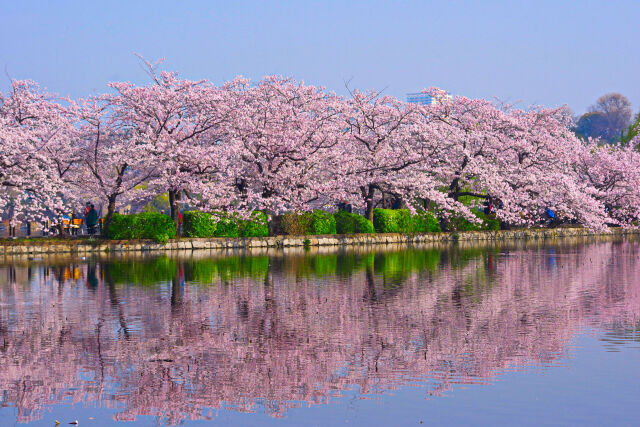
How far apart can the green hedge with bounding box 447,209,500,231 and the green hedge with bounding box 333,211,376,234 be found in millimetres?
8501

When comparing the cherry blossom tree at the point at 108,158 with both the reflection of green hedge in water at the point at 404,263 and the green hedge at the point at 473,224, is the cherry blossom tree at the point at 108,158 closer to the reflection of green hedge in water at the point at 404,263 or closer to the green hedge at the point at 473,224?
the reflection of green hedge in water at the point at 404,263

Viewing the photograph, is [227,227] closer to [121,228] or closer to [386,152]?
[121,228]

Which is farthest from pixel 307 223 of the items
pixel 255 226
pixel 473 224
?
pixel 473 224

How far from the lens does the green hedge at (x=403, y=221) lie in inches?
1932

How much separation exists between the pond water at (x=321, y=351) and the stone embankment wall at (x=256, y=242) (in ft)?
48.5

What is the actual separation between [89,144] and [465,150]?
21197 mm

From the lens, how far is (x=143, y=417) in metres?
8.36

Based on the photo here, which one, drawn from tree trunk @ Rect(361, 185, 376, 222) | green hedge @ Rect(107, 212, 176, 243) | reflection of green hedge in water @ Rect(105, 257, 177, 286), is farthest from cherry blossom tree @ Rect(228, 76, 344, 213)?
reflection of green hedge in water @ Rect(105, 257, 177, 286)

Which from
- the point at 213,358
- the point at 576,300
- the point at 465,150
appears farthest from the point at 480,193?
the point at 213,358

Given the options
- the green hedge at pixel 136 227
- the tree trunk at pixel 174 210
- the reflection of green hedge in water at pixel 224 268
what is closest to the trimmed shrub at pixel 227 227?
the tree trunk at pixel 174 210

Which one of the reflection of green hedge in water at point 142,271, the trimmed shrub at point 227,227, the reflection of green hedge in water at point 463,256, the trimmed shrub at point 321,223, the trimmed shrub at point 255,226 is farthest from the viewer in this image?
the trimmed shrub at point 321,223

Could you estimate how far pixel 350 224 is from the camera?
155 ft

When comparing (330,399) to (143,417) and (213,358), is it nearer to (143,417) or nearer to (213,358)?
(143,417)

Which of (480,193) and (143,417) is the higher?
(480,193)
